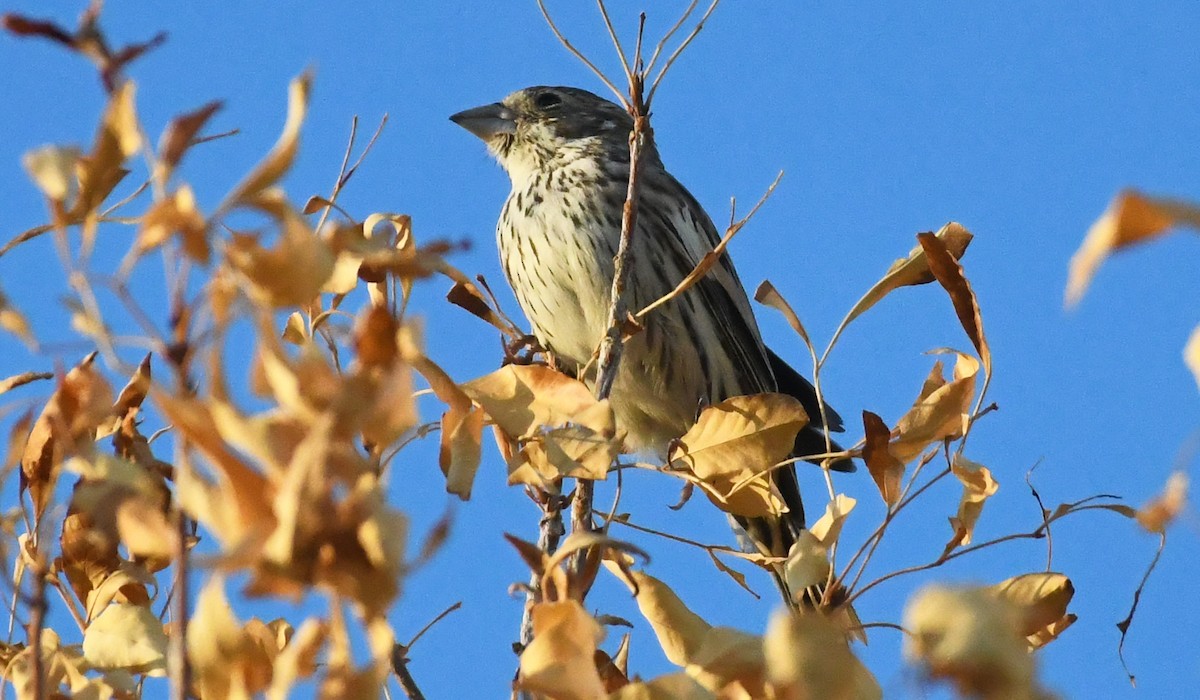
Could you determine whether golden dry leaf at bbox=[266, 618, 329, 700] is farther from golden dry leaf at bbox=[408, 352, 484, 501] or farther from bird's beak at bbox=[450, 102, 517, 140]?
bird's beak at bbox=[450, 102, 517, 140]

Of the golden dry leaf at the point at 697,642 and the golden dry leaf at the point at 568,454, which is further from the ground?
the golden dry leaf at the point at 568,454

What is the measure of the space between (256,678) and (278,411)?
368 mm

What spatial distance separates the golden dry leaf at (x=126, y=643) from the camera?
1.90m

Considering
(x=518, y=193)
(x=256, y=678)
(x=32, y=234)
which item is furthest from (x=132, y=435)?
(x=518, y=193)

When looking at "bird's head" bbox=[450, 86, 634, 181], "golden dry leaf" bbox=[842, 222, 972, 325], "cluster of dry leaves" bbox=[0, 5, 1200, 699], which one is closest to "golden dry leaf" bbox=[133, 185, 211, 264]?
"cluster of dry leaves" bbox=[0, 5, 1200, 699]

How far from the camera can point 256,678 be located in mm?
1396

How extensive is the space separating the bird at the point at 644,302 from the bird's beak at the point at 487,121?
0.96 ft

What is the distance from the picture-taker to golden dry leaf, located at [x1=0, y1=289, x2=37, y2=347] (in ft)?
4.54

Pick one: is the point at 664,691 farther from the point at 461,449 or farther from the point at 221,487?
the point at 221,487

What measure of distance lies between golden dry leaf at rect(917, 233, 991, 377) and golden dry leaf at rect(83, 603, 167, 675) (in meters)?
1.20

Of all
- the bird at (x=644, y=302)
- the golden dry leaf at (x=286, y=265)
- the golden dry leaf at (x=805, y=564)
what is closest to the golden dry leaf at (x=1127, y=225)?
the golden dry leaf at (x=286, y=265)

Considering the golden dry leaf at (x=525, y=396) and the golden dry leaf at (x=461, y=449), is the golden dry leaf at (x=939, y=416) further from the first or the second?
the golden dry leaf at (x=461, y=449)

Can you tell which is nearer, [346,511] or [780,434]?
[346,511]

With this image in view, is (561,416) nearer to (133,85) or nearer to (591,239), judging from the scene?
(133,85)
